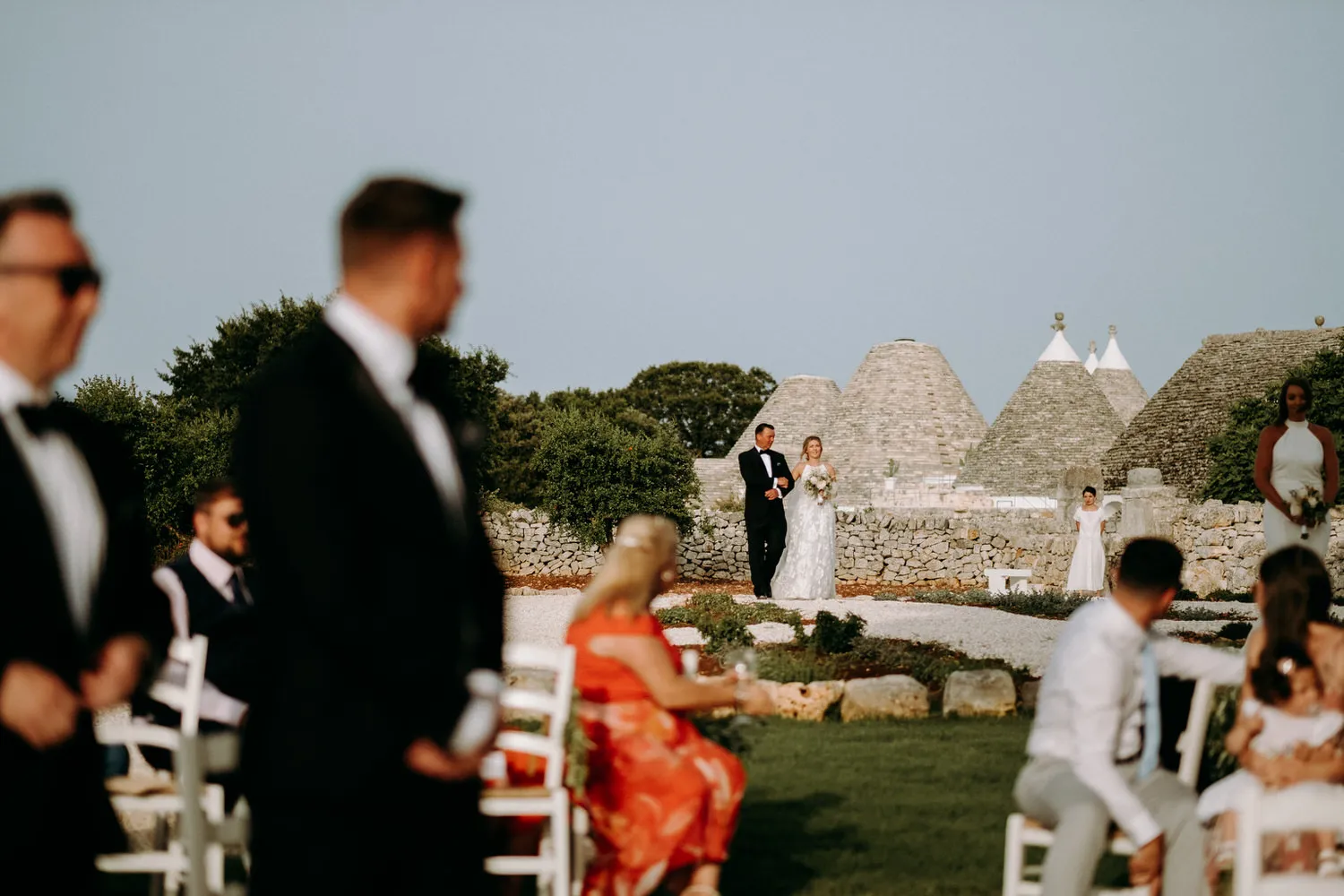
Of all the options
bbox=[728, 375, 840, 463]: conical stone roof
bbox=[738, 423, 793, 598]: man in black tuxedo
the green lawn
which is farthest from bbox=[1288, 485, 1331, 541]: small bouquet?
bbox=[728, 375, 840, 463]: conical stone roof

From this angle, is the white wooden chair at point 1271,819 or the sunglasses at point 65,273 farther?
the white wooden chair at point 1271,819

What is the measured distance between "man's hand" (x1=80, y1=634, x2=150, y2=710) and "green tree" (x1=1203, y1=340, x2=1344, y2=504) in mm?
38803

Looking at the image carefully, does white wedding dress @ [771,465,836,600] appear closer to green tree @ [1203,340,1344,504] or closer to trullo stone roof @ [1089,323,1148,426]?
green tree @ [1203,340,1344,504]

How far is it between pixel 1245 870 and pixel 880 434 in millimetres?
46870

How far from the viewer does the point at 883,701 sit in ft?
30.6

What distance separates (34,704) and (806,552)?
51.3ft

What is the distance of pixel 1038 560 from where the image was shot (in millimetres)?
27812

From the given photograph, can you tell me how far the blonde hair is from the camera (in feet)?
15.4

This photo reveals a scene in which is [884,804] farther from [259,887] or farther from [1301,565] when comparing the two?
[259,887]

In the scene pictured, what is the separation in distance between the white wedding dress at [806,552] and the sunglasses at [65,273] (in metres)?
15.0

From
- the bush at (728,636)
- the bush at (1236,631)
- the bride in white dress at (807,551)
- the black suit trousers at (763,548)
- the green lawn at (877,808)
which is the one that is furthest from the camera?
the black suit trousers at (763,548)

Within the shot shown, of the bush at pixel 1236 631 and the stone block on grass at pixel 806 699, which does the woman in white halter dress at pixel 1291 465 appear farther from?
the stone block on grass at pixel 806 699

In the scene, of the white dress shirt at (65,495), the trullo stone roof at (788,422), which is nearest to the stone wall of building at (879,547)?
the trullo stone roof at (788,422)

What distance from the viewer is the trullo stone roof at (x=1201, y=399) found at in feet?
144
